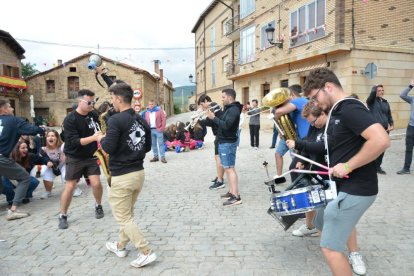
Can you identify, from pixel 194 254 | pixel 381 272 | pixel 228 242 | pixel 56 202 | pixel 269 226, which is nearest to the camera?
pixel 381 272

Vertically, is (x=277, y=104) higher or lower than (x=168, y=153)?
higher

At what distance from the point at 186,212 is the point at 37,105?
1377 inches

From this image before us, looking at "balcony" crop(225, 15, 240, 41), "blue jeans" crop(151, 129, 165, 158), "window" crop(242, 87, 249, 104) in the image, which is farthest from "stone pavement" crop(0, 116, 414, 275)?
"balcony" crop(225, 15, 240, 41)

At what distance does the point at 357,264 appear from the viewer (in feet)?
10.1

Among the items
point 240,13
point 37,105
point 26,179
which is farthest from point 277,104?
point 37,105

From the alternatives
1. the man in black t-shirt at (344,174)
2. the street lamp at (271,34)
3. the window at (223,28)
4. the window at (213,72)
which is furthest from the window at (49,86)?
the man in black t-shirt at (344,174)

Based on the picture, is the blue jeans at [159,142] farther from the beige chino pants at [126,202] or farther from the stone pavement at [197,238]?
the beige chino pants at [126,202]

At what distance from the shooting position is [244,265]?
3.25 m

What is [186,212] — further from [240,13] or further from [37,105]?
[37,105]

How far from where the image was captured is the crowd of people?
229cm

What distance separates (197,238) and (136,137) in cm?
148

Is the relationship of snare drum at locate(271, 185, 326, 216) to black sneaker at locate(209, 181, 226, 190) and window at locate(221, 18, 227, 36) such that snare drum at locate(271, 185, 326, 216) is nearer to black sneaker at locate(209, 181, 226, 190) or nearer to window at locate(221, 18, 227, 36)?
black sneaker at locate(209, 181, 226, 190)

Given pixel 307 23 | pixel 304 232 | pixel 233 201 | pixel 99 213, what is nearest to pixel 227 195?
pixel 233 201

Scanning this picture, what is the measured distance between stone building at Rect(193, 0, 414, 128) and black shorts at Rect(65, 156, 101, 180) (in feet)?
36.3
